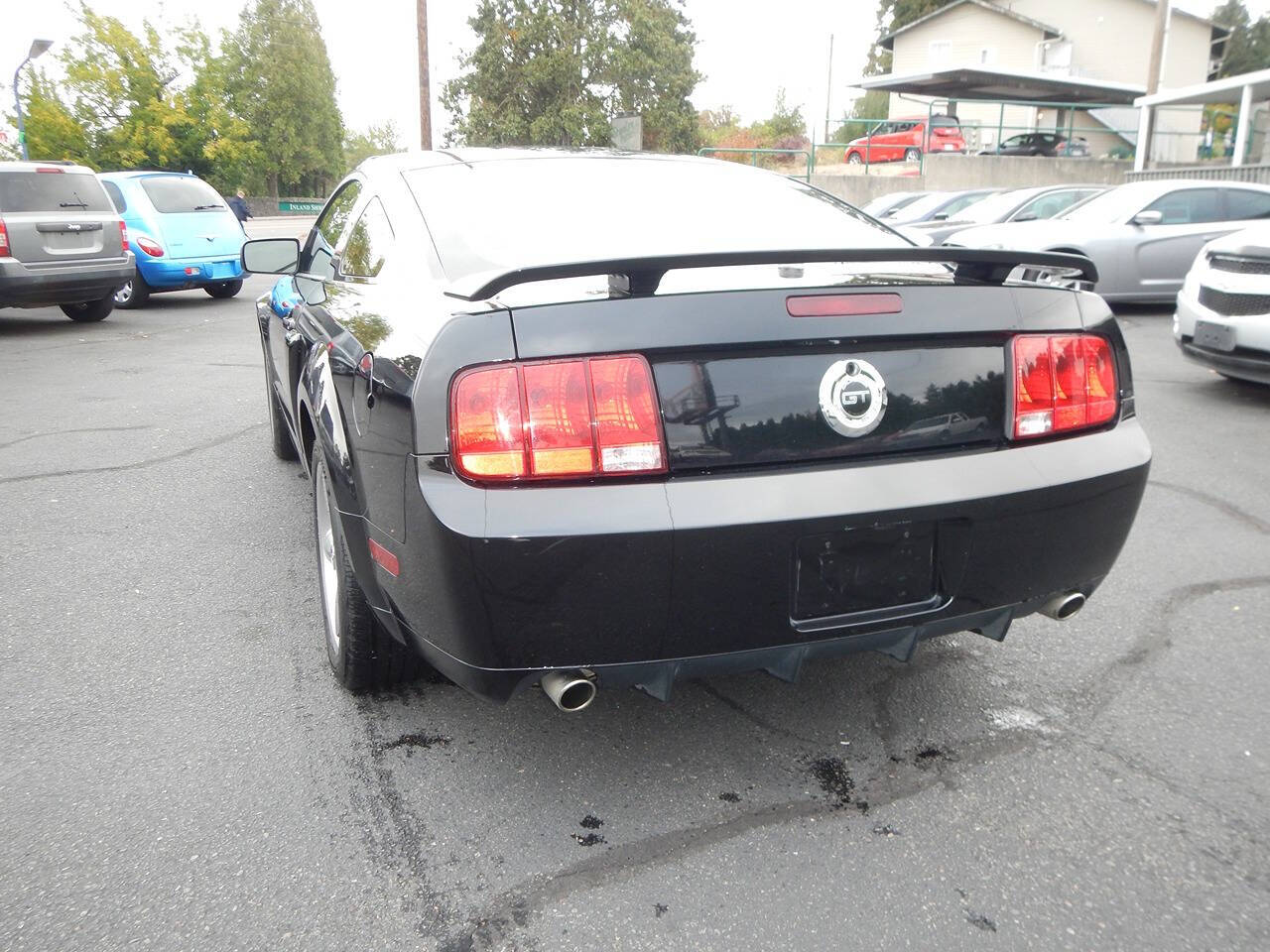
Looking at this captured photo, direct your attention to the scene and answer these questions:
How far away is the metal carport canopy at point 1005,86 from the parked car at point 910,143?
9.06 feet

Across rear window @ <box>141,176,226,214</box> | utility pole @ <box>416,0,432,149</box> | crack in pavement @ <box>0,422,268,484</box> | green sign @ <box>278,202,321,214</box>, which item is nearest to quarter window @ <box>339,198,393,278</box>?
crack in pavement @ <box>0,422,268,484</box>

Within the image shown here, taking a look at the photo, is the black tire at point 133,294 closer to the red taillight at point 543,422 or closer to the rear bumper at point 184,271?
the rear bumper at point 184,271

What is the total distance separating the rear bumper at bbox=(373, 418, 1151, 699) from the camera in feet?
6.64

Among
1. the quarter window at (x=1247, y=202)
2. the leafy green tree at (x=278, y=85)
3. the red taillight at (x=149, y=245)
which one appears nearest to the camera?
the quarter window at (x=1247, y=202)

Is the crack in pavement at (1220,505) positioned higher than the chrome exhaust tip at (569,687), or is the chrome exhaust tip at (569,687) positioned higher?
the chrome exhaust tip at (569,687)

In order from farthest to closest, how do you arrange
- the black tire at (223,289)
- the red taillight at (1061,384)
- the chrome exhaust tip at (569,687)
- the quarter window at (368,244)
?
the black tire at (223,289) → the quarter window at (368,244) → the red taillight at (1061,384) → the chrome exhaust tip at (569,687)

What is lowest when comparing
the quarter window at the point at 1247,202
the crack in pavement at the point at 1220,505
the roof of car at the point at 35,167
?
the crack in pavement at the point at 1220,505

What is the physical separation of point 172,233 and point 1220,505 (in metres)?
12.5

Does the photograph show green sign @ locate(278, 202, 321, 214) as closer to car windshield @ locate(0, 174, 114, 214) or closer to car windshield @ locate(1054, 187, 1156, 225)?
car windshield @ locate(0, 174, 114, 214)

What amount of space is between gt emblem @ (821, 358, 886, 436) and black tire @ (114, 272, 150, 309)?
13100 millimetres

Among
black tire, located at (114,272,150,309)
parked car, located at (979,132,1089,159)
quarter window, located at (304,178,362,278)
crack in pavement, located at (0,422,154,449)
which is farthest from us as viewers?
parked car, located at (979,132,1089,159)

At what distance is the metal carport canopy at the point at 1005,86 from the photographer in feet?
105

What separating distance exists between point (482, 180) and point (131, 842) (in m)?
2.00

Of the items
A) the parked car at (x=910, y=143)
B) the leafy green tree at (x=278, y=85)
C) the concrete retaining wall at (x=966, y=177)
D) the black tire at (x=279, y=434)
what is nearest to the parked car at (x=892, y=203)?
the concrete retaining wall at (x=966, y=177)
